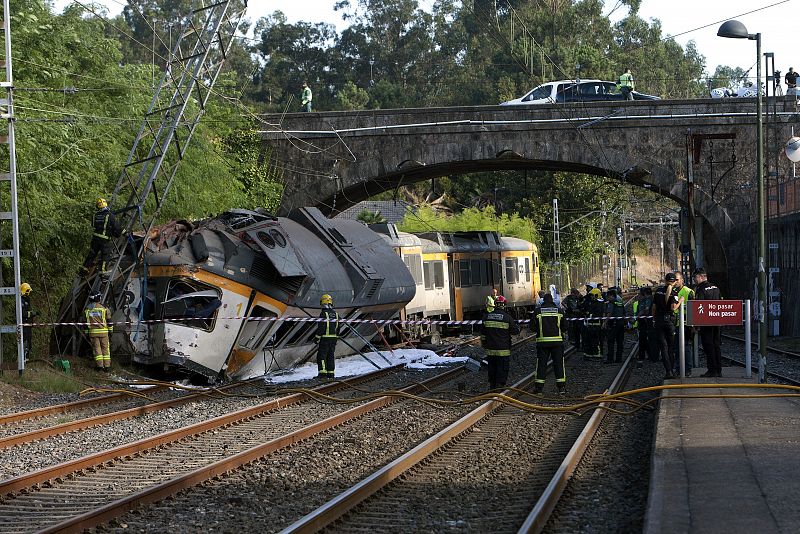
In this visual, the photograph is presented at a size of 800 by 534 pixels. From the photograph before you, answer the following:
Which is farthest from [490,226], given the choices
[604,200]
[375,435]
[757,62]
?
[375,435]

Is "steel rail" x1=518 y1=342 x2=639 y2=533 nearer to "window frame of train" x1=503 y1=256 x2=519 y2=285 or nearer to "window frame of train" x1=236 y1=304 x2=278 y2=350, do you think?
"window frame of train" x1=236 y1=304 x2=278 y2=350

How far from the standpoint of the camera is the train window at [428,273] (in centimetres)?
3146

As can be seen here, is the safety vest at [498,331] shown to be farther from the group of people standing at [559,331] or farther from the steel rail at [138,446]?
the steel rail at [138,446]

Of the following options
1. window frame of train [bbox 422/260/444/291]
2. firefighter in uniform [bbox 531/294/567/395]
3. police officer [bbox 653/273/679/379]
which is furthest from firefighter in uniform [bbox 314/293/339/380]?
window frame of train [bbox 422/260/444/291]

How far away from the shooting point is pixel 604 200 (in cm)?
6750

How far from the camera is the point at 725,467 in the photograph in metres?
9.83

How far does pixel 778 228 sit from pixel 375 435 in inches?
896

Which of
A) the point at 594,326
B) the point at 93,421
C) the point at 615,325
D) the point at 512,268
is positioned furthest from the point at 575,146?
the point at 93,421

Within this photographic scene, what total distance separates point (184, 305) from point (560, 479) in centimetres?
1079

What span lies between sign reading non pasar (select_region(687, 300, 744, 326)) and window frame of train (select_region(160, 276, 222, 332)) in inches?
316

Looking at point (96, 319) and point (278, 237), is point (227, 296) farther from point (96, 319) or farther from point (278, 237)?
point (96, 319)

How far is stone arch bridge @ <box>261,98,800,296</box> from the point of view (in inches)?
1460

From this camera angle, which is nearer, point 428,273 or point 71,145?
point 71,145

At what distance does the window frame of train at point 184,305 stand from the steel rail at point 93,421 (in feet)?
5.46
